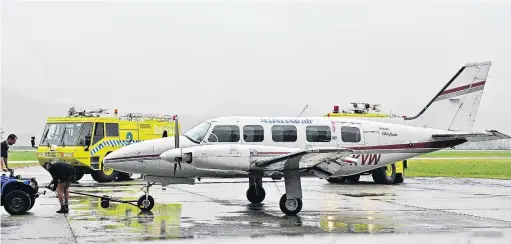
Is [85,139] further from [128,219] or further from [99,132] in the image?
[128,219]

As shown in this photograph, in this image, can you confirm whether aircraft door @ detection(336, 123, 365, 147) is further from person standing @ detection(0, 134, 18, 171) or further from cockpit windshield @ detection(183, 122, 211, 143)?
person standing @ detection(0, 134, 18, 171)

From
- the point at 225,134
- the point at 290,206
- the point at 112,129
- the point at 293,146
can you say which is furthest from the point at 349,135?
the point at 112,129

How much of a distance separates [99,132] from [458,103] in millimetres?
16041

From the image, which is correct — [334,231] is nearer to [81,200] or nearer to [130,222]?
[130,222]

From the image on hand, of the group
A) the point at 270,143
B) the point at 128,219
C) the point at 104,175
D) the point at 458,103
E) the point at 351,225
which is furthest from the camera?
the point at 104,175

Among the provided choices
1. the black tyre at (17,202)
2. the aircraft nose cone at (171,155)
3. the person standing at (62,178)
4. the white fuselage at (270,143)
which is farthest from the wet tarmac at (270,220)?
the aircraft nose cone at (171,155)

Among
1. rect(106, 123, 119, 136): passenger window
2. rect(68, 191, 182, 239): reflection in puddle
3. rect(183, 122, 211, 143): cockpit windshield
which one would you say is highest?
rect(106, 123, 119, 136): passenger window

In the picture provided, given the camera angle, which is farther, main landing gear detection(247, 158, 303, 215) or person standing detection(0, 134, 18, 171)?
person standing detection(0, 134, 18, 171)

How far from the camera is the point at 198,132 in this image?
18.6 m

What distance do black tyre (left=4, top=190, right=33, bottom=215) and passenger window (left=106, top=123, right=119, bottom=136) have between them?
Answer: 1374 centimetres

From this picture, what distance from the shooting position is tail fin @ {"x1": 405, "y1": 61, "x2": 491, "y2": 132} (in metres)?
21.9

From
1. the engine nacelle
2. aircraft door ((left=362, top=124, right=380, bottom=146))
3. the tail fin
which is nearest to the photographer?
the engine nacelle

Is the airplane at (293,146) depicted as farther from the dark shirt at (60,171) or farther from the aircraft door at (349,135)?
the dark shirt at (60,171)

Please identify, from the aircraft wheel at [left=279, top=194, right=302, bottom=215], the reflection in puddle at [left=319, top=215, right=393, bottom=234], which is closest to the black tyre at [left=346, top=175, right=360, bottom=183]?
the aircraft wheel at [left=279, top=194, right=302, bottom=215]
